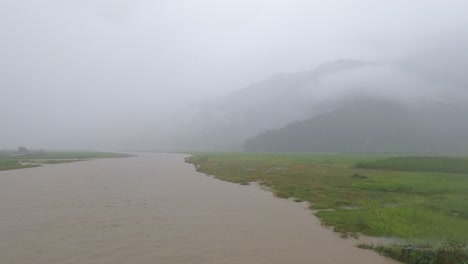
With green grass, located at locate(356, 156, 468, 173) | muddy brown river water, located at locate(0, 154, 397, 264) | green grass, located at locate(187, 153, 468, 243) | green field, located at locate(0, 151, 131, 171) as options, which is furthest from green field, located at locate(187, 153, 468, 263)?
green field, located at locate(0, 151, 131, 171)

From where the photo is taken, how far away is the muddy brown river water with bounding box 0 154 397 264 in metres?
11.8

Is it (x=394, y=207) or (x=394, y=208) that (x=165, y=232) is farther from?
(x=394, y=207)

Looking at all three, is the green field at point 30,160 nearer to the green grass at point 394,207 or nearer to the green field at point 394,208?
the green field at point 394,208

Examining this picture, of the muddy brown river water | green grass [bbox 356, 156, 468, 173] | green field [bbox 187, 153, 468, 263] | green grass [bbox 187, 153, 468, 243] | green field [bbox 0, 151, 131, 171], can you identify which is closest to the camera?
the muddy brown river water

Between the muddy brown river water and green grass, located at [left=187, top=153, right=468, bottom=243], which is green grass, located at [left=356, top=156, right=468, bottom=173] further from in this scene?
the muddy brown river water

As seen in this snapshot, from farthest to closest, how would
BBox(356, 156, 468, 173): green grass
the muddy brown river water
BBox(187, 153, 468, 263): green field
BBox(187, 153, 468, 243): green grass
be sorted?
BBox(356, 156, 468, 173): green grass < BBox(187, 153, 468, 243): green grass < BBox(187, 153, 468, 263): green field < the muddy brown river water

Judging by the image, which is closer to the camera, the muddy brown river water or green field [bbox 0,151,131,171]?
the muddy brown river water

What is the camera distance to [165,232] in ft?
48.9

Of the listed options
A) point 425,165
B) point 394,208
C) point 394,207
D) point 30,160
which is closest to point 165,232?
point 394,208

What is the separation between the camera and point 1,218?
17.9 meters

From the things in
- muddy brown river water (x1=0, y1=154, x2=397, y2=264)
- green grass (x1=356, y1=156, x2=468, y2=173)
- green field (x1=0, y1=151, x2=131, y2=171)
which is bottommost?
muddy brown river water (x1=0, y1=154, x2=397, y2=264)

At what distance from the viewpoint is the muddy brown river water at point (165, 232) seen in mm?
11773

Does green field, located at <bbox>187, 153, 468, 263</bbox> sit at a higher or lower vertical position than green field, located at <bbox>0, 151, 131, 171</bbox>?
lower

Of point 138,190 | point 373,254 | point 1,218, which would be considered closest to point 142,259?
point 373,254
